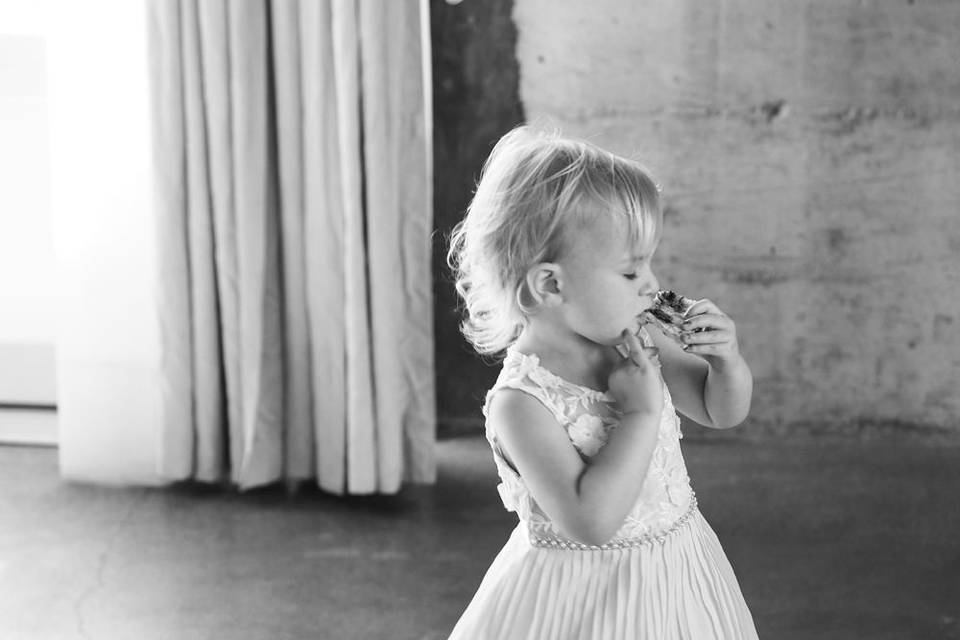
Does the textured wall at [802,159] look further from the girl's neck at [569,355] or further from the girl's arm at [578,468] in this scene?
the girl's arm at [578,468]

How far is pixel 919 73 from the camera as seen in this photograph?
2.93 m

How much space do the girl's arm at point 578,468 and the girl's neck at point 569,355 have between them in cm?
7

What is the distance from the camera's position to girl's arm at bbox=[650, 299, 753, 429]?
1.30 metres

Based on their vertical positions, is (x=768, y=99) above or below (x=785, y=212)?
above

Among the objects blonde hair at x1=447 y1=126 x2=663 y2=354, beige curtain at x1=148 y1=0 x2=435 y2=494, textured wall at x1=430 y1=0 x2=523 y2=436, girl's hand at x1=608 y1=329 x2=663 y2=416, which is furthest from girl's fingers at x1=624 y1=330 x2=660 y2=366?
textured wall at x1=430 y1=0 x2=523 y2=436

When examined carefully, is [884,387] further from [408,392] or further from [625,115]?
[408,392]

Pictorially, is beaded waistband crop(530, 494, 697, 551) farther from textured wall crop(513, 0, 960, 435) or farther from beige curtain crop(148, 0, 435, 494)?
textured wall crop(513, 0, 960, 435)

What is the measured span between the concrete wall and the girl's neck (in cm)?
173

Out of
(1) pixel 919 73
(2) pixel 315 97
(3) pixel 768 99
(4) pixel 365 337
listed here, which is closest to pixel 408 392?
(4) pixel 365 337

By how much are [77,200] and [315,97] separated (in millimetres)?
634

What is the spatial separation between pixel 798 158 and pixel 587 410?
186cm

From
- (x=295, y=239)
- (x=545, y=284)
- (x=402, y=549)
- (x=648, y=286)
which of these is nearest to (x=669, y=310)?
(x=648, y=286)

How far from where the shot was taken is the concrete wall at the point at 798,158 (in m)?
2.93

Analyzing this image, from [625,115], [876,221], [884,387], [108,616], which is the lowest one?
[108,616]
